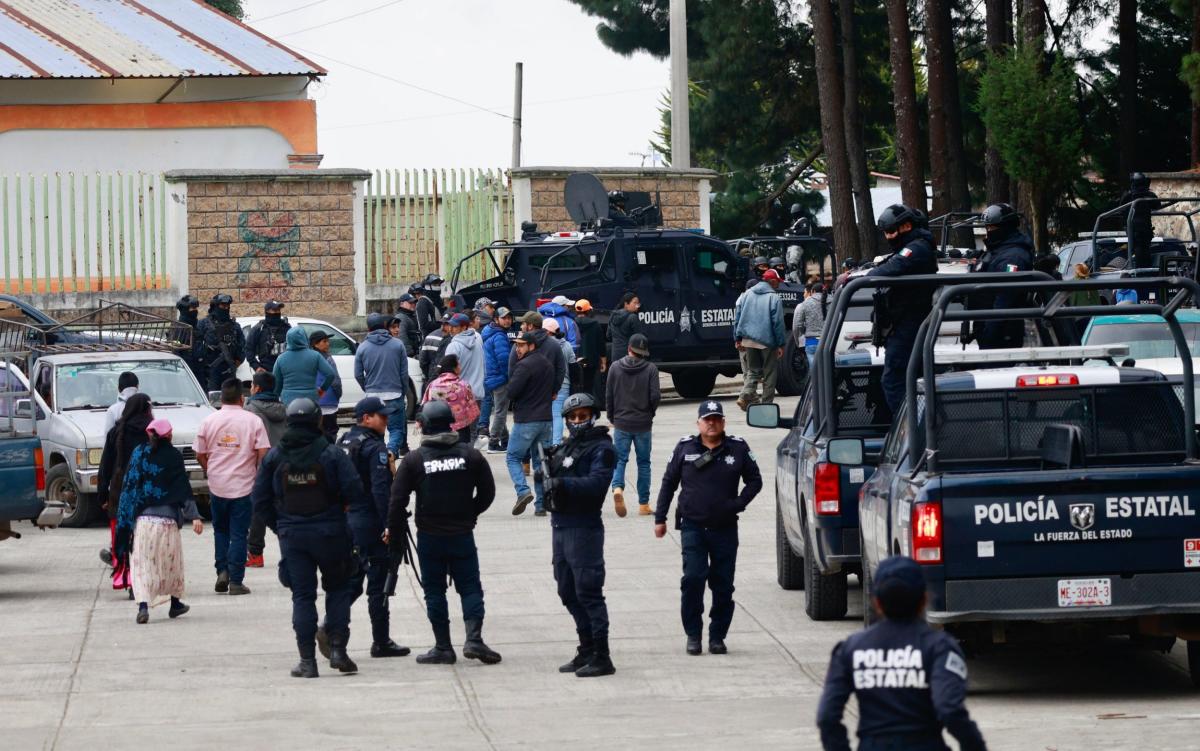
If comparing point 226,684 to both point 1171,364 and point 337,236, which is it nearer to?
point 1171,364

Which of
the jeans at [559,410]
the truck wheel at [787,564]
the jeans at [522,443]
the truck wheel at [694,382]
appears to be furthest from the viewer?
the truck wheel at [694,382]

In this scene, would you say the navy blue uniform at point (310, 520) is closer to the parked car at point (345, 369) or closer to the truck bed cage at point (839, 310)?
the truck bed cage at point (839, 310)

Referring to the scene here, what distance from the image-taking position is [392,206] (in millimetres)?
31562

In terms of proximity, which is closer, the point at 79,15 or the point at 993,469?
the point at 993,469

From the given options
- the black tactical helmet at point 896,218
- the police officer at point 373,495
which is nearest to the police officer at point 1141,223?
the black tactical helmet at point 896,218

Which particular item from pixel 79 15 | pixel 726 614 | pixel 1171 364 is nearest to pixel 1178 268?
pixel 1171 364

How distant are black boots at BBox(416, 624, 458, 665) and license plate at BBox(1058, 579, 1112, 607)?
3813mm

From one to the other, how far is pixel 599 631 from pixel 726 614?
97cm

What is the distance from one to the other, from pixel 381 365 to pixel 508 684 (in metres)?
9.02

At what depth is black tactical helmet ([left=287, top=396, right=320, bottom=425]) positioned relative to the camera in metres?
11.2

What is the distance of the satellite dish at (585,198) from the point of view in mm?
28797

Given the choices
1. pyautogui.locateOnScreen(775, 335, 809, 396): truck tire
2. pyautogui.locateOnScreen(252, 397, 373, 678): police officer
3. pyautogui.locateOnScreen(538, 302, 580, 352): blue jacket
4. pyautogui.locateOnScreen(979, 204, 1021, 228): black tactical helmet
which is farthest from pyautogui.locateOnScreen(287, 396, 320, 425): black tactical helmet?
pyautogui.locateOnScreen(775, 335, 809, 396): truck tire

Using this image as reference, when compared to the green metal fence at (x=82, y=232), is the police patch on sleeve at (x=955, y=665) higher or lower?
lower

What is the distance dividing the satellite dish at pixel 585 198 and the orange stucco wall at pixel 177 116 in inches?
710
